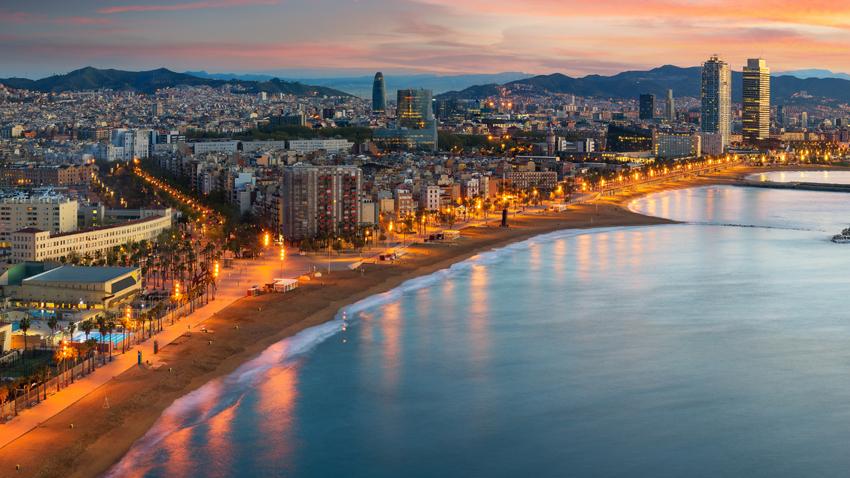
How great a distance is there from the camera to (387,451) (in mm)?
9281

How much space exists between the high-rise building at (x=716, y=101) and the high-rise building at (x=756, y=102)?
1.71m

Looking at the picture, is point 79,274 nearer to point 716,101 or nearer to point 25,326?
point 25,326

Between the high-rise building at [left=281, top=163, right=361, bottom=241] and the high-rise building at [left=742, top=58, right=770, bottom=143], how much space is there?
210ft

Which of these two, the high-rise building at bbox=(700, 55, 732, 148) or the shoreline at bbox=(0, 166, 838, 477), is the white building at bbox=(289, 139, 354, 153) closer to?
the shoreline at bbox=(0, 166, 838, 477)

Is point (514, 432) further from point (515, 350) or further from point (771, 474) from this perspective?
point (515, 350)

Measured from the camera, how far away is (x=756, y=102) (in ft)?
279

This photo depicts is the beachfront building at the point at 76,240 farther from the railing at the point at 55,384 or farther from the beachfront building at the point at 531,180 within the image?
the beachfront building at the point at 531,180

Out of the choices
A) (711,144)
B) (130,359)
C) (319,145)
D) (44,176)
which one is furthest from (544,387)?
(711,144)

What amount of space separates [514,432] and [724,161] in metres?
53.5

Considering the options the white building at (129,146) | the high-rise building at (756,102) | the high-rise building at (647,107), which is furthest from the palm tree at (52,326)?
the high-rise building at (647,107)

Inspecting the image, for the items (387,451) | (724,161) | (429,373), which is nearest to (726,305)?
(429,373)

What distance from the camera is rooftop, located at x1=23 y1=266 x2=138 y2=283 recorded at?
547 inches

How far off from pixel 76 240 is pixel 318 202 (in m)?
5.68

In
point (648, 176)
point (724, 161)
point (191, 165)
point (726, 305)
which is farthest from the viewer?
point (724, 161)
